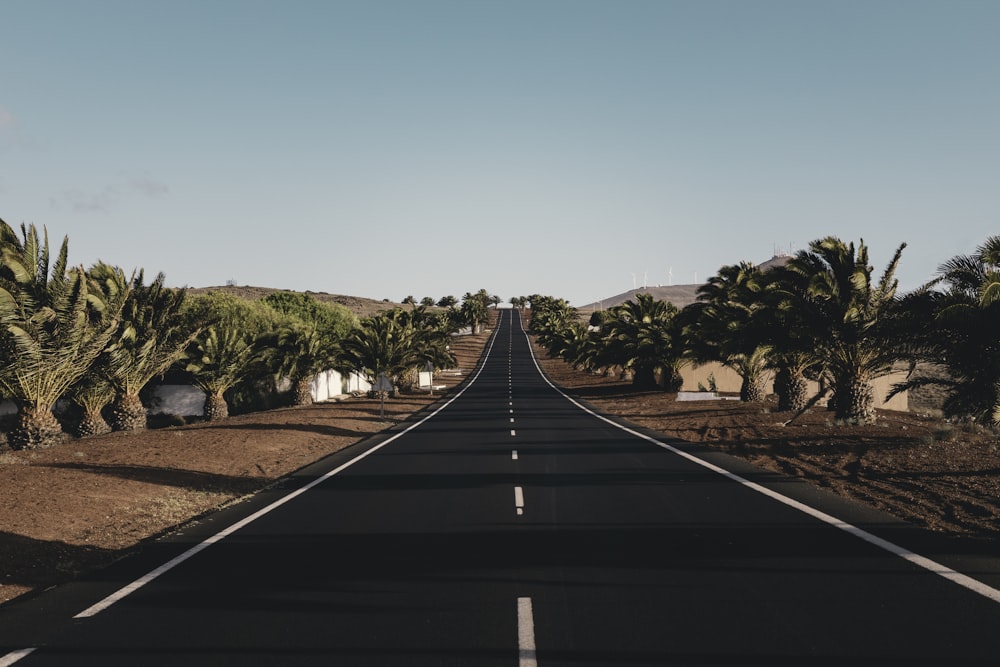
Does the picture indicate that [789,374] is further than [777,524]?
Yes

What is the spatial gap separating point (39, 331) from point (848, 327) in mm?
22865

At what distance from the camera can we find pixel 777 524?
10438 millimetres

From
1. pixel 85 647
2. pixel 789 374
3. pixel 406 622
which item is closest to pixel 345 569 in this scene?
pixel 406 622

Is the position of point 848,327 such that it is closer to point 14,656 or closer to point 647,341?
point 14,656

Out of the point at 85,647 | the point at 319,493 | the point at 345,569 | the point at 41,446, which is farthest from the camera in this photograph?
the point at 41,446

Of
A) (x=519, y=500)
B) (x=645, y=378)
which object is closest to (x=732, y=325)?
(x=519, y=500)

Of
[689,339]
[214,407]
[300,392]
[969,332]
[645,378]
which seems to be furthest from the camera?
[645,378]

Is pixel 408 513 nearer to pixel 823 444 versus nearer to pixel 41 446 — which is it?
pixel 823 444

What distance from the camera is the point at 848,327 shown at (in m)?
23.0

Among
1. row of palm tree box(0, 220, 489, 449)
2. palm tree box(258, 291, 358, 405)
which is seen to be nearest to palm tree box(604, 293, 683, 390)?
row of palm tree box(0, 220, 489, 449)

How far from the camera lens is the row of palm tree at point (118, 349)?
20062mm

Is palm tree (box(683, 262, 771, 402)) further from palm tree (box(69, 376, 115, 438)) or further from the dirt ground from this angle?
palm tree (box(69, 376, 115, 438))

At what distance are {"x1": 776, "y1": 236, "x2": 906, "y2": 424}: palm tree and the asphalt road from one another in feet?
36.1

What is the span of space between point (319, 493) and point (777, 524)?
307 inches
